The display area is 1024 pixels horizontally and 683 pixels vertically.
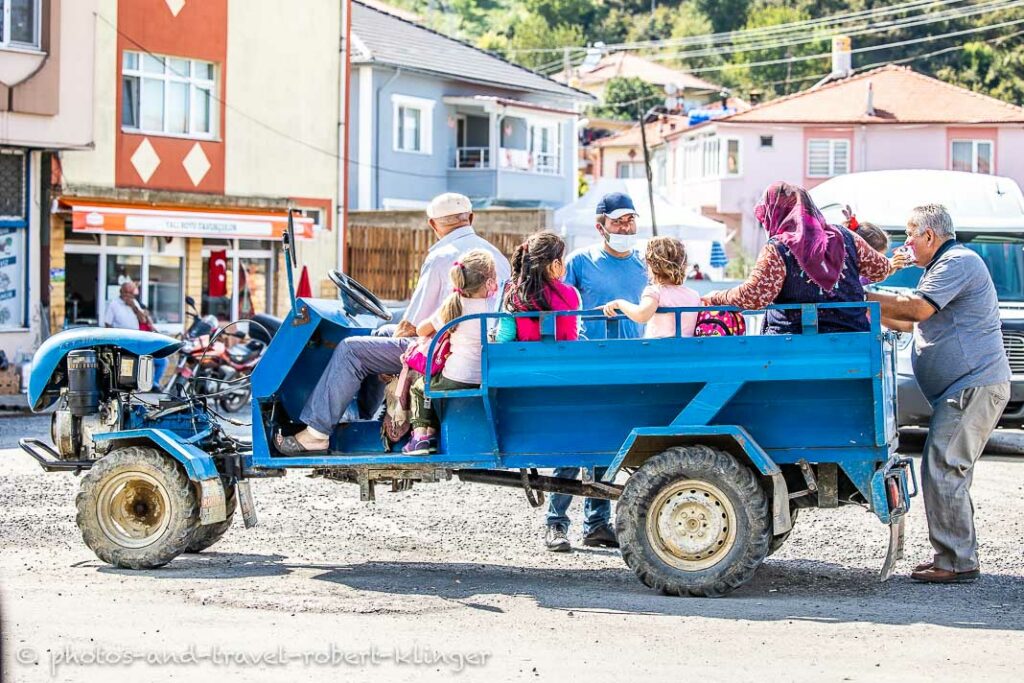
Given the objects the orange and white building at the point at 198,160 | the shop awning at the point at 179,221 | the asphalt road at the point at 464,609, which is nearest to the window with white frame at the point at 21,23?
the orange and white building at the point at 198,160

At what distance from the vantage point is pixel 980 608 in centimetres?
779

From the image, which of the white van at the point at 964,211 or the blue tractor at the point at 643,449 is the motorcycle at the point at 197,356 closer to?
the white van at the point at 964,211

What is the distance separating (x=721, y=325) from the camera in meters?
8.32

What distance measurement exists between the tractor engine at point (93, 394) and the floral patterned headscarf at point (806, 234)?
12.4ft

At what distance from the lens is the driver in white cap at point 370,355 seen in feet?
28.3

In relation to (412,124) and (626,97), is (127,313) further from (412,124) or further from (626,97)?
(626,97)

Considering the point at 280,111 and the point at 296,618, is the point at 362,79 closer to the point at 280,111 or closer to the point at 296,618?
the point at 280,111

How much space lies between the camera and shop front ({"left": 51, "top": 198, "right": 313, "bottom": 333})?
25922 millimetres

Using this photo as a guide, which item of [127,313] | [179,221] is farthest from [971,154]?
[127,313]

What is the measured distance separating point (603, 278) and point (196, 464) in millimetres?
2734

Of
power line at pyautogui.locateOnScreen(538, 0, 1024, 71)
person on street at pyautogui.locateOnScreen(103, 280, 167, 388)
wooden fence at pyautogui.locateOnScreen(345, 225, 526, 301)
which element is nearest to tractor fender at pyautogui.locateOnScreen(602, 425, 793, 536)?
person on street at pyautogui.locateOnScreen(103, 280, 167, 388)

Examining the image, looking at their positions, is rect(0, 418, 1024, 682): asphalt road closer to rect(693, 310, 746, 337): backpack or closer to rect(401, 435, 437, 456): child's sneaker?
rect(401, 435, 437, 456): child's sneaker

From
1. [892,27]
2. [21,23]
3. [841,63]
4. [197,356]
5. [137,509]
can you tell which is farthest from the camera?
[892,27]

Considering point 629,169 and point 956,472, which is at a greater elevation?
point 629,169
